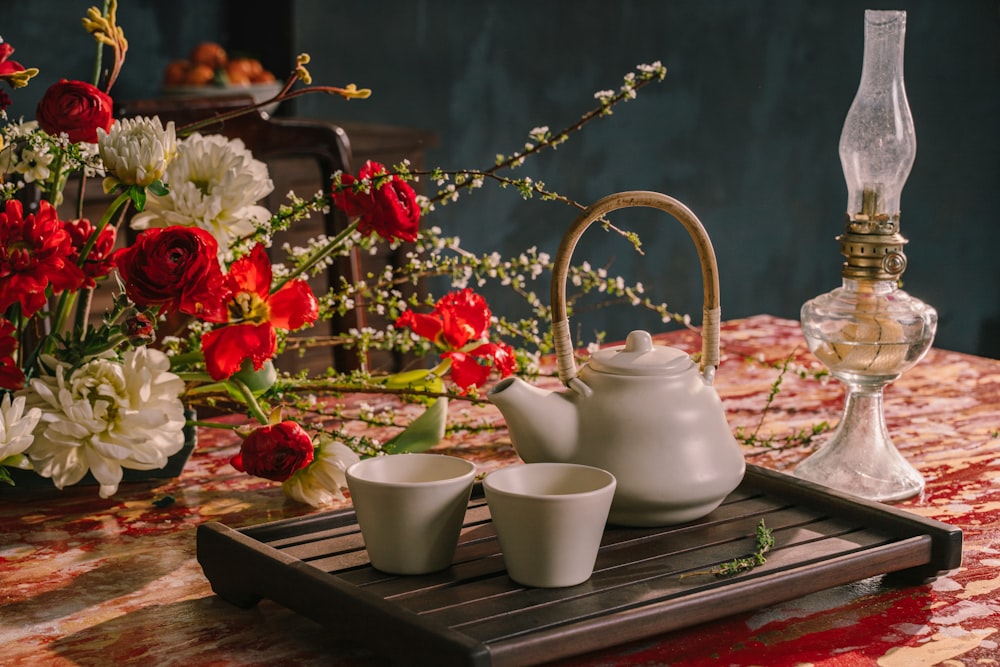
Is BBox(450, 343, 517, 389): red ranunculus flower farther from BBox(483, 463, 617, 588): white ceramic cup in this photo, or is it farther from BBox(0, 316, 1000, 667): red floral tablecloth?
BBox(483, 463, 617, 588): white ceramic cup

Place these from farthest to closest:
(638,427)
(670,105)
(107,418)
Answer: (670,105) → (107,418) → (638,427)

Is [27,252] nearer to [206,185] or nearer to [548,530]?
[206,185]

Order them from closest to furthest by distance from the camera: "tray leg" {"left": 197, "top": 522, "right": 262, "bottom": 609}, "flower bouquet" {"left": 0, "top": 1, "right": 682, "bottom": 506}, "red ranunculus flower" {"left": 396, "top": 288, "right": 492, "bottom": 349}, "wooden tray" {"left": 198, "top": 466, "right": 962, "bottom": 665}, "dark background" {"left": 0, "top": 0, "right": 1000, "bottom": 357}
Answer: "wooden tray" {"left": 198, "top": 466, "right": 962, "bottom": 665}, "tray leg" {"left": 197, "top": 522, "right": 262, "bottom": 609}, "flower bouquet" {"left": 0, "top": 1, "right": 682, "bottom": 506}, "red ranunculus flower" {"left": 396, "top": 288, "right": 492, "bottom": 349}, "dark background" {"left": 0, "top": 0, "right": 1000, "bottom": 357}

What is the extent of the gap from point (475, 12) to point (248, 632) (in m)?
3.16

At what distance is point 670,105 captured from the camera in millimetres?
4133

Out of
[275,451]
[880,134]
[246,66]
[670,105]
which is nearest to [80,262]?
[275,451]

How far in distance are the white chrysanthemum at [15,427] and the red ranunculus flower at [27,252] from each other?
77 mm

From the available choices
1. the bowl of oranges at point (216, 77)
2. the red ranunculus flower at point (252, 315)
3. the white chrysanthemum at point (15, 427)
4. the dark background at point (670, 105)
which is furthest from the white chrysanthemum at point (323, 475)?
the dark background at point (670, 105)

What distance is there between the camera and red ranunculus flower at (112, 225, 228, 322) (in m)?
0.89

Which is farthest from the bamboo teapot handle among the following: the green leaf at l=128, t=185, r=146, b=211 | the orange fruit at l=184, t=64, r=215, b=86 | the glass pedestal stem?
the orange fruit at l=184, t=64, r=215, b=86

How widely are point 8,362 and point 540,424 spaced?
1.41 ft

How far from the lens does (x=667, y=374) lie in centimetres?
88

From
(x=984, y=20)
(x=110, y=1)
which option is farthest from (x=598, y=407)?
(x=984, y=20)

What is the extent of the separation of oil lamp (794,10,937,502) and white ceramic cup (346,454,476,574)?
1.42 ft
